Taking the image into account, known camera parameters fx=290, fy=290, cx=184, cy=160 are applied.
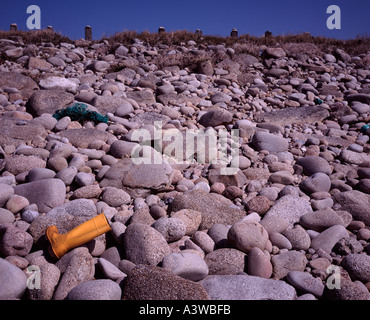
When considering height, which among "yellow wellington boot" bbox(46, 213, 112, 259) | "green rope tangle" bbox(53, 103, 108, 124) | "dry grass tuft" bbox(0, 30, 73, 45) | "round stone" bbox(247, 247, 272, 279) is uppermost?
"dry grass tuft" bbox(0, 30, 73, 45)

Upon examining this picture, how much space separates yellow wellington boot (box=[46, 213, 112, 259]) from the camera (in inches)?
80.8

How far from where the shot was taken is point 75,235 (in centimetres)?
208

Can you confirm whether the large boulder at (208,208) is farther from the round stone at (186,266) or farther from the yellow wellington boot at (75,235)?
the yellow wellington boot at (75,235)

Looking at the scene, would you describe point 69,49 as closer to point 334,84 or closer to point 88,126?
point 88,126

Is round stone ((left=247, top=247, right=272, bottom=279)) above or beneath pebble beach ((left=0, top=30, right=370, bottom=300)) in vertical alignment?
beneath

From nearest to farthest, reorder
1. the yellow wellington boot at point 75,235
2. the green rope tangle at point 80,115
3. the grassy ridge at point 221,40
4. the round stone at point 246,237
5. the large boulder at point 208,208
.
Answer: the yellow wellington boot at point 75,235, the round stone at point 246,237, the large boulder at point 208,208, the green rope tangle at point 80,115, the grassy ridge at point 221,40

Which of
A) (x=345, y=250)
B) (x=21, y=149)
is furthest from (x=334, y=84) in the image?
(x=21, y=149)

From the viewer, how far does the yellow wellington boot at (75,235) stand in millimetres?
2053

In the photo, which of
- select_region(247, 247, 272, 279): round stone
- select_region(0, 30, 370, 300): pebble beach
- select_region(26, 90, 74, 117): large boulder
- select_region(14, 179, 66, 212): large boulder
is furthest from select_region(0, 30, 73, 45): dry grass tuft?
select_region(247, 247, 272, 279): round stone

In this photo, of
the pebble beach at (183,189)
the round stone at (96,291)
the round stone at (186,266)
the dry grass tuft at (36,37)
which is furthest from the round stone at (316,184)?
the dry grass tuft at (36,37)

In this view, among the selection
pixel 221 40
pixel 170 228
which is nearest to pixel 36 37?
pixel 221 40

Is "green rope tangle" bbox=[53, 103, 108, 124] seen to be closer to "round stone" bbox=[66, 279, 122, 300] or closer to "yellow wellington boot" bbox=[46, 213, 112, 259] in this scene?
"yellow wellington boot" bbox=[46, 213, 112, 259]

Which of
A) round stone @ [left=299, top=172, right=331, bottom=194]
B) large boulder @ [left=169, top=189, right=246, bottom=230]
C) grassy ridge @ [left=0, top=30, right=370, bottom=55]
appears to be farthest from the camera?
grassy ridge @ [left=0, top=30, right=370, bottom=55]

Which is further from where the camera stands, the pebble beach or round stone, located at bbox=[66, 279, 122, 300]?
the pebble beach
